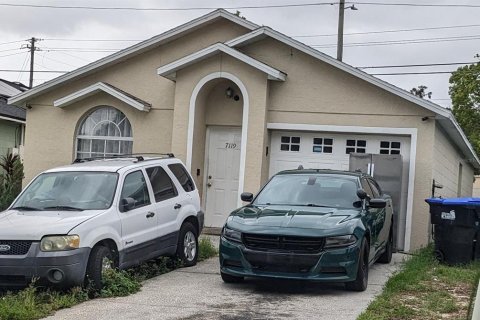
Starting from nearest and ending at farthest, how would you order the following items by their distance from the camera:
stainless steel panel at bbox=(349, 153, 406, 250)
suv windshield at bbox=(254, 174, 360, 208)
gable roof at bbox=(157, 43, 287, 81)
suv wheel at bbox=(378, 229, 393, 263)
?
1. suv windshield at bbox=(254, 174, 360, 208)
2. suv wheel at bbox=(378, 229, 393, 263)
3. stainless steel panel at bbox=(349, 153, 406, 250)
4. gable roof at bbox=(157, 43, 287, 81)

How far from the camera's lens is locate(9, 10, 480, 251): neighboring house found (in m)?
13.3

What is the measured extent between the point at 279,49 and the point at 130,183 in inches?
252

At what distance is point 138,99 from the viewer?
14859 millimetres

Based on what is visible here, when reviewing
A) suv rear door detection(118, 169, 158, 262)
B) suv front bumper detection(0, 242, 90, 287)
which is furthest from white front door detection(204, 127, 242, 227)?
suv front bumper detection(0, 242, 90, 287)

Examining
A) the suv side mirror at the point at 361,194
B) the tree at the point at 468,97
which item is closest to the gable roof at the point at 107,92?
the suv side mirror at the point at 361,194

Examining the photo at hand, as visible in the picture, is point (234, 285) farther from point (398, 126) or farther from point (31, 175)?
point (31, 175)

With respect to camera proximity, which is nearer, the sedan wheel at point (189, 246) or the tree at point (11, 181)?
the sedan wheel at point (189, 246)

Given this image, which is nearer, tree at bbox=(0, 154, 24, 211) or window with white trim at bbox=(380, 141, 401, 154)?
window with white trim at bbox=(380, 141, 401, 154)

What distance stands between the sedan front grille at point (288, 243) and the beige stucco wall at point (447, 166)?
6670 millimetres

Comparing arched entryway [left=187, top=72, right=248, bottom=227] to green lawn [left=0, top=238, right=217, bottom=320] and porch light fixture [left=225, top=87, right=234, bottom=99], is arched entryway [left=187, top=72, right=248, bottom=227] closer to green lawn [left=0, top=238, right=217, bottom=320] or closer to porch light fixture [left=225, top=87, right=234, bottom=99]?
porch light fixture [left=225, top=87, right=234, bottom=99]

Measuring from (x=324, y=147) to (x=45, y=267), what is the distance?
26.1 feet

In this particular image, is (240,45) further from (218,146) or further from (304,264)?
(304,264)

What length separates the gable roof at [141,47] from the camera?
1477 cm

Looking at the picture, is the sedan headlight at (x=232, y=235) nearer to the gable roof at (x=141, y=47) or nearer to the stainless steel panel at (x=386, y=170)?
the stainless steel panel at (x=386, y=170)
